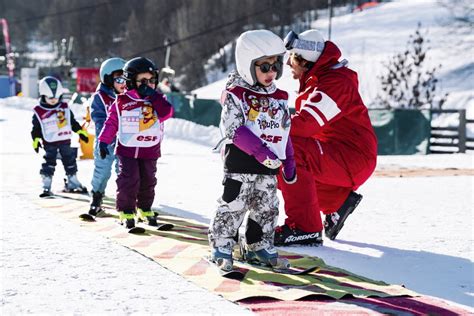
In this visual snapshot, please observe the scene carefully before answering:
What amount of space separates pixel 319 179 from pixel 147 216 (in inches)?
61.2

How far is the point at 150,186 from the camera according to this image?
6.12 metres

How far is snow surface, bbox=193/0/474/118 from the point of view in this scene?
49.1 metres

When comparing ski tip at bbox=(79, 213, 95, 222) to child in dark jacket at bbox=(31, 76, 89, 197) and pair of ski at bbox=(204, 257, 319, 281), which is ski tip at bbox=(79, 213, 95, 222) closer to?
child in dark jacket at bbox=(31, 76, 89, 197)

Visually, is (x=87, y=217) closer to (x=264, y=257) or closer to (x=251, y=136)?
(x=264, y=257)

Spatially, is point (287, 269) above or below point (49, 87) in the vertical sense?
below

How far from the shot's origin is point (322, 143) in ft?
18.9

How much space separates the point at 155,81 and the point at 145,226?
4.05 ft

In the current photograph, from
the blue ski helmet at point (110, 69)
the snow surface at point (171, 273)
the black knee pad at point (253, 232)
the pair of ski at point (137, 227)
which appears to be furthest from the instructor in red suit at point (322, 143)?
the blue ski helmet at point (110, 69)

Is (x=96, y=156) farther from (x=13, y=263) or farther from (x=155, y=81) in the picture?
(x=13, y=263)

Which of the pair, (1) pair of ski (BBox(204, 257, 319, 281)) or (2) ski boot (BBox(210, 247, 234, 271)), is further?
(2) ski boot (BBox(210, 247, 234, 271))

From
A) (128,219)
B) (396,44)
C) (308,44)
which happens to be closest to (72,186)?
(128,219)

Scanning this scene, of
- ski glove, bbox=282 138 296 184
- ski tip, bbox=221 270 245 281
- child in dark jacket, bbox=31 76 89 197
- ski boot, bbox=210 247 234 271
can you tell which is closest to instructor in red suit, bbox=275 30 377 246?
ski glove, bbox=282 138 296 184

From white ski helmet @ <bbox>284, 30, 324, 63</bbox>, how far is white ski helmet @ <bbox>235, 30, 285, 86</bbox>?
1.26 metres

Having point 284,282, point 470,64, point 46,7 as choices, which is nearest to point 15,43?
point 46,7
